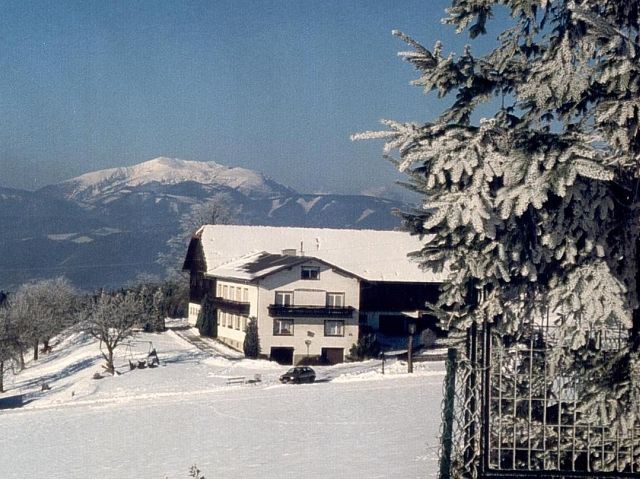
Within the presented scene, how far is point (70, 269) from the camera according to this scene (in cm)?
14238

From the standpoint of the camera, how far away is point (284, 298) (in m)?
40.2

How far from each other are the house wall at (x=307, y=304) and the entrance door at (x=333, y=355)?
0.62 feet

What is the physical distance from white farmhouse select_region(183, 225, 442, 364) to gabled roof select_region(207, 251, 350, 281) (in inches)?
2.4

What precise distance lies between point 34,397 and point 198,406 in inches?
654

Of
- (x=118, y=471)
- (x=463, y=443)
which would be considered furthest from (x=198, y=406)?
(x=463, y=443)

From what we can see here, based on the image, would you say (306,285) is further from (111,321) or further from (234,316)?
(111,321)

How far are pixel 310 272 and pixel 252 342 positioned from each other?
4764 mm

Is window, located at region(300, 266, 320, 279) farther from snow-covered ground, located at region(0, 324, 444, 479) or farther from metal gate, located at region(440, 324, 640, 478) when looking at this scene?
metal gate, located at region(440, 324, 640, 478)

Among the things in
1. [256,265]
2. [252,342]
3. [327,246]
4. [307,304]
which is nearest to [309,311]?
[307,304]

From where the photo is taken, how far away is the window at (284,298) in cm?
4012

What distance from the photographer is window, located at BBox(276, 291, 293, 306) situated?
132ft

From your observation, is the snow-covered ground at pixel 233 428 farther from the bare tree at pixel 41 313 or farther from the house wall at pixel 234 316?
the bare tree at pixel 41 313

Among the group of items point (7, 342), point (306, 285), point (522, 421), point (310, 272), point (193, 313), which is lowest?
point (7, 342)

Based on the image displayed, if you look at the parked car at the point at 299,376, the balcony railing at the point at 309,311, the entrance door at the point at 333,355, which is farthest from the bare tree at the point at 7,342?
the parked car at the point at 299,376
